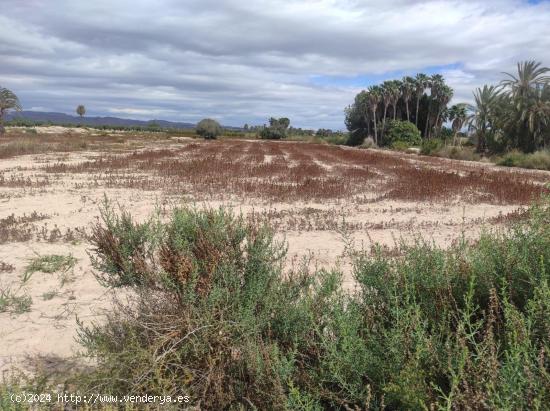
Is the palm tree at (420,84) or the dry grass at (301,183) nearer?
the dry grass at (301,183)

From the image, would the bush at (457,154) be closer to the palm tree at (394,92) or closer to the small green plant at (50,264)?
the palm tree at (394,92)

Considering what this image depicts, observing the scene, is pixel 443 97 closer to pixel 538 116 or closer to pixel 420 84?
Result: pixel 420 84

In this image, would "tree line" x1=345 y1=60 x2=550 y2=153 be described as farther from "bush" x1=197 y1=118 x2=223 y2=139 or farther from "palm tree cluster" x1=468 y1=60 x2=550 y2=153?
"bush" x1=197 y1=118 x2=223 y2=139

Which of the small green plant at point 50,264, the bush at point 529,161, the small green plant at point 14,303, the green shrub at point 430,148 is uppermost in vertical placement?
the green shrub at point 430,148

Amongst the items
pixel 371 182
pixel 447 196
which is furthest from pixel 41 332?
pixel 371 182

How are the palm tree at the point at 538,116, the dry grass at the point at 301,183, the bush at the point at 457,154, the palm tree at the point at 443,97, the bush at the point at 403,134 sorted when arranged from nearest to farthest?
the dry grass at the point at 301,183
the palm tree at the point at 538,116
the bush at the point at 457,154
the bush at the point at 403,134
the palm tree at the point at 443,97

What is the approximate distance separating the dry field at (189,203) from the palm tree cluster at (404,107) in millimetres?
49339

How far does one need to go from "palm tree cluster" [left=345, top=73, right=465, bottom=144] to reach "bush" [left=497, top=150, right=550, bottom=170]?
32411 mm

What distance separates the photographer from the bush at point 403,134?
58219mm

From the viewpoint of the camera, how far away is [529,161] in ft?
94.9

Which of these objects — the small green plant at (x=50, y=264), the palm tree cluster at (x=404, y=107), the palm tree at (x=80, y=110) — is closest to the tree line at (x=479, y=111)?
the palm tree cluster at (x=404, y=107)

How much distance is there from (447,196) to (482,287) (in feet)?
35.3

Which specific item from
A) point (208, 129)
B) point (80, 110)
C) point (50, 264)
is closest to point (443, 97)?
point (208, 129)

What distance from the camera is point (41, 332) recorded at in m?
Result: 4.53
